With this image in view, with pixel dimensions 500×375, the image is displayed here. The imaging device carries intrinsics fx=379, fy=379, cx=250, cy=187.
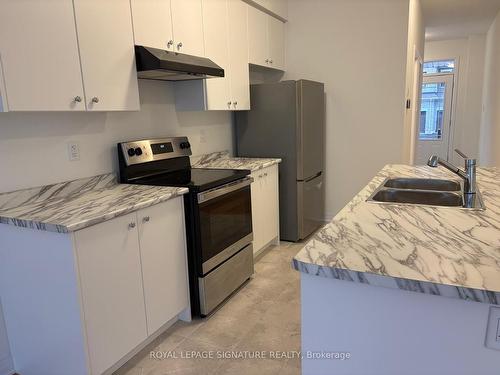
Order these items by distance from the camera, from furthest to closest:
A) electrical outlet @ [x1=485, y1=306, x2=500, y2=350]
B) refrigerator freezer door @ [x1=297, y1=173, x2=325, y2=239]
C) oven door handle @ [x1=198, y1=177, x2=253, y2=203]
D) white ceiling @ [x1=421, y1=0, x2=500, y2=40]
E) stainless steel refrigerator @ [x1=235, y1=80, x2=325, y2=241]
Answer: white ceiling @ [x1=421, y1=0, x2=500, y2=40]
refrigerator freezer door @ [x1=297, y1=173, x2=325, y2=239]
stainless steel refrigerator @ [x1=235, y1=80, x2=325, y2=241]
oven door handle @ [x1=198, y1=177, x2=253, y2=203]
electrical outlet @ [x1=485, y1=306, x2=500, y2=350]

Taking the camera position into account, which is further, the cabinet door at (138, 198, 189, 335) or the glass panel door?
the glass panel door

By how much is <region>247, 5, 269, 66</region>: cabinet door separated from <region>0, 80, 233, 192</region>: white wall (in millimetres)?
854

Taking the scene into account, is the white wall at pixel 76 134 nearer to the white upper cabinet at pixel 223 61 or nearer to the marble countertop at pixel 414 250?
the white upper cabinet at pixel 223 61

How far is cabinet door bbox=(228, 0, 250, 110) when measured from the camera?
3.18 metres

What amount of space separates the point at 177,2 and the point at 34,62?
1.16 m

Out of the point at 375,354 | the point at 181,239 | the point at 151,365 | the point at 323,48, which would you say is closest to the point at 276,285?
the point at 181,239

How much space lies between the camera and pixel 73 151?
221cm

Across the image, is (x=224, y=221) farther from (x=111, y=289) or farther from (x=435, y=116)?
(x=435, y=116)

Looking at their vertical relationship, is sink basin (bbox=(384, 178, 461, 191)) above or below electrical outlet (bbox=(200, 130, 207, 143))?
below

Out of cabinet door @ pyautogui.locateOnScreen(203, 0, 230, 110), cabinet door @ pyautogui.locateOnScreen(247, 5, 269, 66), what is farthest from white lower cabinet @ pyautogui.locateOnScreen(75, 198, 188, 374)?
cabinet door @ pyautogui.locateOnScreen(247, 5, 269, 66)

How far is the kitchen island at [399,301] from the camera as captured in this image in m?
0.93

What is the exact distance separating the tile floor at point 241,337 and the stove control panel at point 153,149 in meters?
1.11

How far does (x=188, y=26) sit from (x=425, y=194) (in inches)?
74.2

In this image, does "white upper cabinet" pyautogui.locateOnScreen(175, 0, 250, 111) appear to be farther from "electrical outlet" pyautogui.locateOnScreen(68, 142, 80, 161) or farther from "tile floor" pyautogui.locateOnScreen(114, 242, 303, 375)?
"tile floor" pyautogui.locateOnScreen(114, 242, 303, 375)
